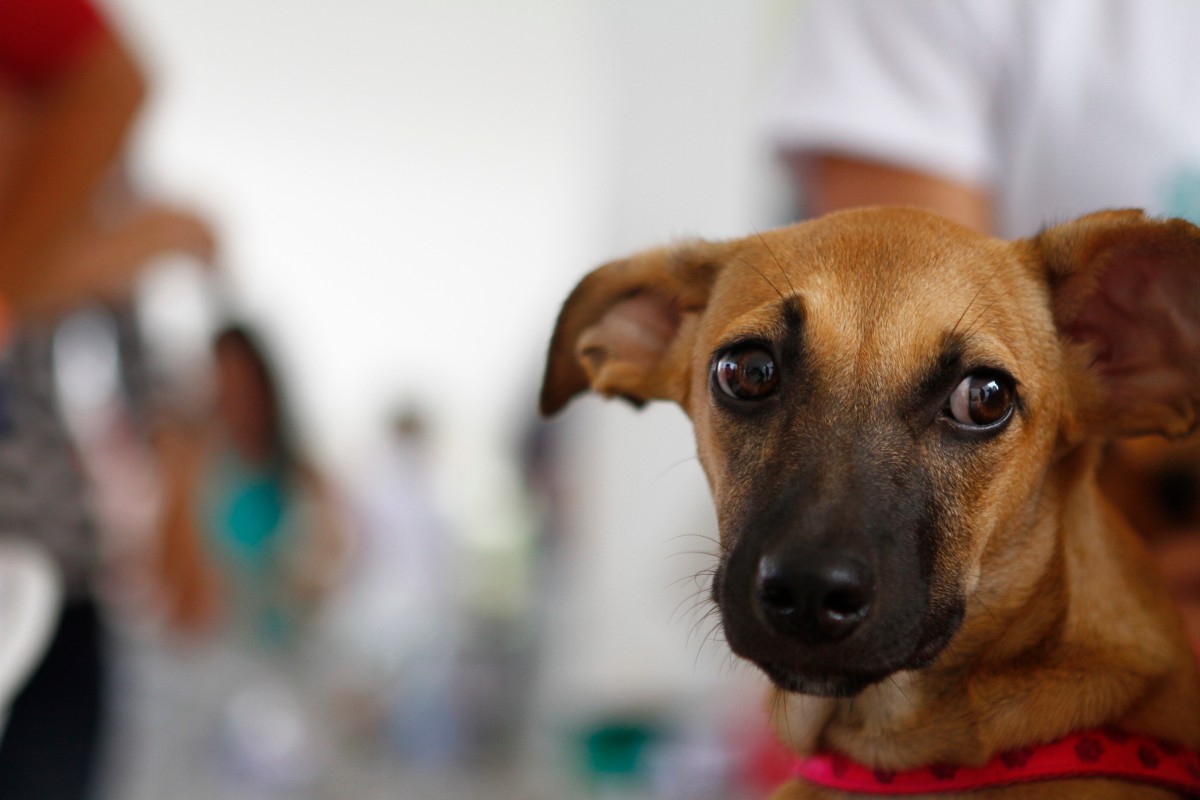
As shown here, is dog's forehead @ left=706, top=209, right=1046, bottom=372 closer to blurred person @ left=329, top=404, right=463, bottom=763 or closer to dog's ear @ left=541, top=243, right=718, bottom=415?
dog's ear @ left=541, top=243, right=718, bottom=415

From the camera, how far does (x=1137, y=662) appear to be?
110cm

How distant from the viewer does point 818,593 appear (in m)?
0.90

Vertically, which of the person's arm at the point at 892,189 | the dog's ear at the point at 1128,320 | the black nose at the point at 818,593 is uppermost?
the person's arm at the point at 892,189

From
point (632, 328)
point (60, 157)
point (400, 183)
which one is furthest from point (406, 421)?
point (632, 328)

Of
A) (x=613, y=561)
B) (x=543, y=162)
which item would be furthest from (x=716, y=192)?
(x=543, y=162)

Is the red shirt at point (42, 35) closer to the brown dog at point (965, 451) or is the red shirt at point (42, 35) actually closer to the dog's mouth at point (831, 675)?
the brown dog at point (965, 451)

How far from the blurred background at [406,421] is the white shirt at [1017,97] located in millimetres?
489

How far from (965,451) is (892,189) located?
56 centimetres

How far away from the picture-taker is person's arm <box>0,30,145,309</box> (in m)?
1.76

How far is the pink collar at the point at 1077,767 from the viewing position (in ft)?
3.44

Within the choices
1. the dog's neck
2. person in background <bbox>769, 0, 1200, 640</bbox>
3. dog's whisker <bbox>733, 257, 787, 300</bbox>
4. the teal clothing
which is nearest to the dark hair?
the teal clothing

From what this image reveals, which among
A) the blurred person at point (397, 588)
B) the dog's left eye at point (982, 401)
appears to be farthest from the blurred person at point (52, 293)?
the blurred person at point (397, 588)

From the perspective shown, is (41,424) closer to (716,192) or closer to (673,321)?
(673,321)

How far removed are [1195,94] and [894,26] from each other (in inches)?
16.1
